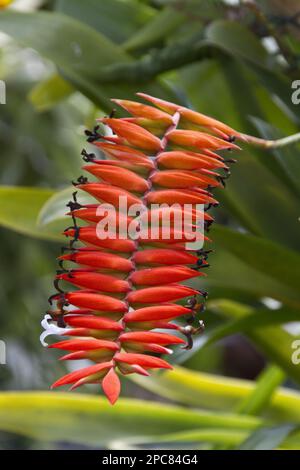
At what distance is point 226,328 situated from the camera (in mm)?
641

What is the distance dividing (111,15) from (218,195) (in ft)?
0.68

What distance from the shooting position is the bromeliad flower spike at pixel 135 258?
0.32 m

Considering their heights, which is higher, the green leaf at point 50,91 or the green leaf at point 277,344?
the green leaf at point 50,91

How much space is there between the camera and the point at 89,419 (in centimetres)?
74

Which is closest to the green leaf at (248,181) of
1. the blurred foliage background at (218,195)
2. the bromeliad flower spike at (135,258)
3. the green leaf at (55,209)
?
the blurred foliage background at (218,195)

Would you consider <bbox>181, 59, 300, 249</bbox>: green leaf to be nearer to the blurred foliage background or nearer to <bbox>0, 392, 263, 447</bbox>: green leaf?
the blurred foliage background

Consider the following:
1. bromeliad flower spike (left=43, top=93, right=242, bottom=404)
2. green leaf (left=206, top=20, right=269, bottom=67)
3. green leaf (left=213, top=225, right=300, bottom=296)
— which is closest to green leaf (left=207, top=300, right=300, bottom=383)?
green leaf (left=213, top=225, right=300, bottom=296)

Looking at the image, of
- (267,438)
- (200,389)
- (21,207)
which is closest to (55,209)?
(21,207)

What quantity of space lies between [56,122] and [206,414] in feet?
2.07

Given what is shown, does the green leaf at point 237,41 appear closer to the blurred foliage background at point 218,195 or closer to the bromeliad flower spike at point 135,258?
the blurred foliage background at point 218,195

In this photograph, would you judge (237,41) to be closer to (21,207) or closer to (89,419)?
(21,207)

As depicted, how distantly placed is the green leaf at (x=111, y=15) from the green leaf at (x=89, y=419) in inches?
12.6

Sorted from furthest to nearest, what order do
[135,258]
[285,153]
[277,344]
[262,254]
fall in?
[277,344] → [262,254] → [285,153] → [135,258]

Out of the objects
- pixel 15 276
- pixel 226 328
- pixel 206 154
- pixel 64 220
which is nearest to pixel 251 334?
pixel 226 328
